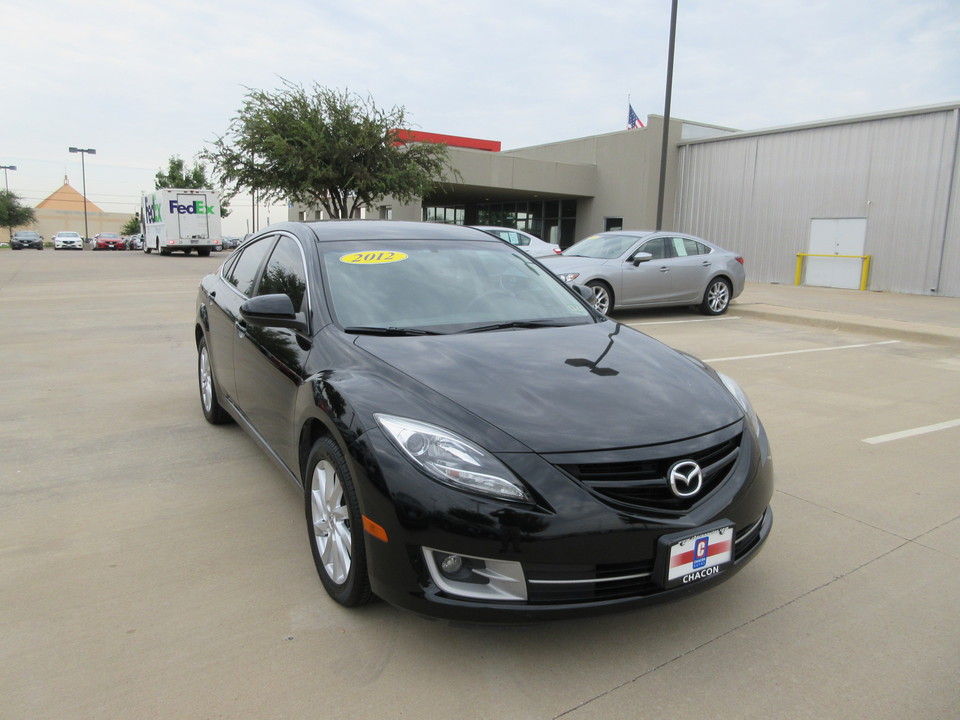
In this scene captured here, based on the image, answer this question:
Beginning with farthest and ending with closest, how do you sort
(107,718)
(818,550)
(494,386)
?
1. (818,550)
2. (494,386)
3. (107,718)

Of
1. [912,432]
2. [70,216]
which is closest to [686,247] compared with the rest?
[912,432]

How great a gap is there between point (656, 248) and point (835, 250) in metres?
11.5

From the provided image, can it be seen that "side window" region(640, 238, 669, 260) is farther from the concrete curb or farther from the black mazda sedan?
the black mazda sedan

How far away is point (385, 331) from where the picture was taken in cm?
334

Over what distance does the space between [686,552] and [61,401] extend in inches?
224

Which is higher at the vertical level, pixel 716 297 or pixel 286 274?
pixel 286 274

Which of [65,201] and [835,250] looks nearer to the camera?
[835,250]

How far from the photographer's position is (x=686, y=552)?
7.94 ft

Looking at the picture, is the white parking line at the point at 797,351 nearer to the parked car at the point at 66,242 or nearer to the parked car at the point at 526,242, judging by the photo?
the parked car at the point at 526,242

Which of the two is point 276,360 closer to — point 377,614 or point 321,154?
point 377,614

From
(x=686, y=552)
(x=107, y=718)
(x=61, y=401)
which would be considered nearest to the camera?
(x=107, y=718)

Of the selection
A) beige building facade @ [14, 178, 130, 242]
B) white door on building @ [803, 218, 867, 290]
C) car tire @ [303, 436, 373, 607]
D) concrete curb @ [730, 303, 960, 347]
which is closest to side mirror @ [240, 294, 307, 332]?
car tire @ [303, 436, 373, 607]

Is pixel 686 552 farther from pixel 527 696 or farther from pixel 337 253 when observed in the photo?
pixel 337 253

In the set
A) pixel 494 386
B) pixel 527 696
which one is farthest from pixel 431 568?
pixel 494 386
